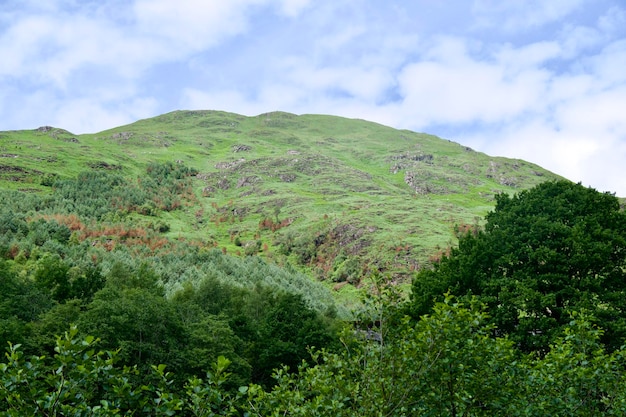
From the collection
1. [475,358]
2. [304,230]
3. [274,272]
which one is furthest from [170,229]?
[475,358]

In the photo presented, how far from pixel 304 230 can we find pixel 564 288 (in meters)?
142

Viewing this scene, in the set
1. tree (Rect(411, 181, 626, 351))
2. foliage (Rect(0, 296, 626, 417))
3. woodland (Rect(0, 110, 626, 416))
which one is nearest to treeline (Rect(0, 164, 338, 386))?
woodland (Rect(0, 110, 626, 416))

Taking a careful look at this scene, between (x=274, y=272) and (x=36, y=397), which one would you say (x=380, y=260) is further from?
(x=36, y=397)

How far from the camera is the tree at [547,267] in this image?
33219 mm

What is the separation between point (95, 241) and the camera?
13175 cm

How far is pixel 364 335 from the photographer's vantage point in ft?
39.3

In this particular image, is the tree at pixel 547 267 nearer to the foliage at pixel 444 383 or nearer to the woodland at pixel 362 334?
the woodland at pixel 362 334

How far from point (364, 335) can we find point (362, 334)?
0.20 ft

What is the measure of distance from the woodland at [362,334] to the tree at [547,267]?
154 mm

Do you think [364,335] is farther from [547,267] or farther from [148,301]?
[148,301]

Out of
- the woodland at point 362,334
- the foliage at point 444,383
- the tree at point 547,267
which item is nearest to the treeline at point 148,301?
the woodland at point 362,334

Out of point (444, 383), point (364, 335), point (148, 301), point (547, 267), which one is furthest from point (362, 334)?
point (148, 301)

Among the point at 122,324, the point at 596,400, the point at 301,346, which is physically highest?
the point at 596,400

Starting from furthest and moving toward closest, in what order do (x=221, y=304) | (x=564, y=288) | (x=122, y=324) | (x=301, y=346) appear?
(x=221, y=304) → (x=301, y=346) → (x=122, y=324) → (x=564, y=288)
